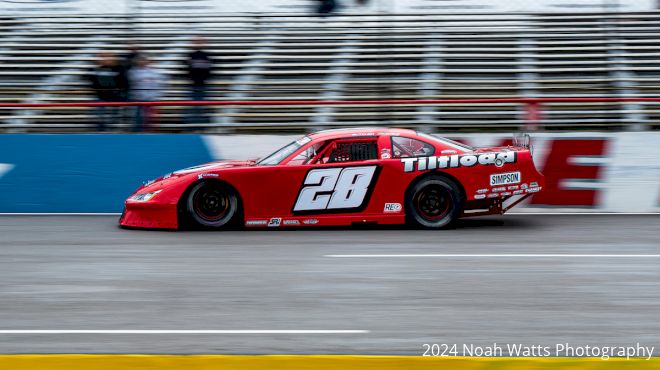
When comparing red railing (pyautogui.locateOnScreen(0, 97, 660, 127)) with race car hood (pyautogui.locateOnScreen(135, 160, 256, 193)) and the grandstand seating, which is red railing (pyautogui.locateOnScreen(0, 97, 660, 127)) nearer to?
the grandstand seating

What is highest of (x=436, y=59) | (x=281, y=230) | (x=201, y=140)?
(x=436, y=59)

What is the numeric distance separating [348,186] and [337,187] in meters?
0.13

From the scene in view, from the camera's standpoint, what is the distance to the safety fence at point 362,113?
13391mm

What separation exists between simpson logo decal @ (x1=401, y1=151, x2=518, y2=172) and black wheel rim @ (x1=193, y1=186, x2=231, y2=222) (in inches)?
83.3

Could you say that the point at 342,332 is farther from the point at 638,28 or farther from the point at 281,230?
the point at 638,28

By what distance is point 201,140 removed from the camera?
1365 cm

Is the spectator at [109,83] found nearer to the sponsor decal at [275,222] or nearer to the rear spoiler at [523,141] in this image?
the sponsor decal at [275,222]

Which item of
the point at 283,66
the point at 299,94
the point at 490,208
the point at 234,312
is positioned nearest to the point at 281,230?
Result: the point at 490,208

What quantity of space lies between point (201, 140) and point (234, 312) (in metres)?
6.90

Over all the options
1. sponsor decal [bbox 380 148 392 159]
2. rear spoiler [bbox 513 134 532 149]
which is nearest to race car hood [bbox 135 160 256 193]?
sponsor decal [bbox 380 148 392 159]

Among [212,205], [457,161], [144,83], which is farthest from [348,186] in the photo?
[144,83]

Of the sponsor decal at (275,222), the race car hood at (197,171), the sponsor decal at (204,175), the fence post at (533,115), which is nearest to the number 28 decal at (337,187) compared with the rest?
the sponsor decal at (275,222)

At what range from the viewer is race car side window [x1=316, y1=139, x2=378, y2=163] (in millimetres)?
11391

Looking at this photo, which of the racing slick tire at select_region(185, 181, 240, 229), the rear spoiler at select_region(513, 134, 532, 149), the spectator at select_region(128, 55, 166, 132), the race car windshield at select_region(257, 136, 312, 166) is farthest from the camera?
the spectator at select_region(128, 55, 166, 132)
